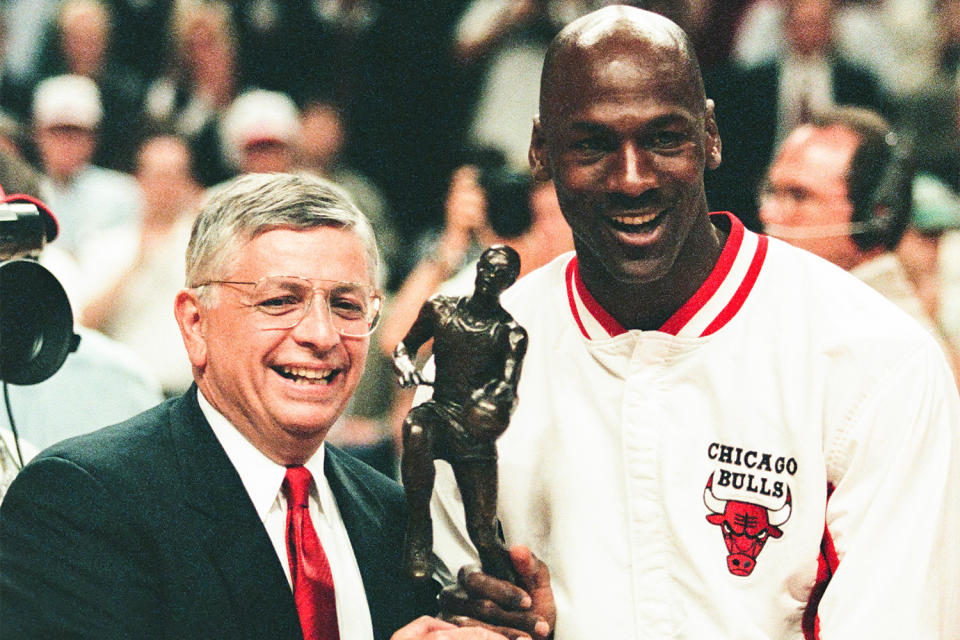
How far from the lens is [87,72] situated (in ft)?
20.3

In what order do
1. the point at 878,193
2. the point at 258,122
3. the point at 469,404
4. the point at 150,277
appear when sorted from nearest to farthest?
1. the point at 469,404
2. the point at 878,193
3. the point at 150,277
4. the point at 258,122

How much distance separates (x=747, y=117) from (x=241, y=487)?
289 centimetres

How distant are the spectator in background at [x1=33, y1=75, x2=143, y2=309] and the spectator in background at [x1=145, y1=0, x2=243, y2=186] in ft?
1.07

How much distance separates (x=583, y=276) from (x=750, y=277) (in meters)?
0.29

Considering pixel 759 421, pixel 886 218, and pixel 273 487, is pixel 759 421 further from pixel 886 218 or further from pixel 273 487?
pixel 886 218

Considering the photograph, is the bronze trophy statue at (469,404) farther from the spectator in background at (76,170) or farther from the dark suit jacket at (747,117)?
the spectator in background at (76,170)

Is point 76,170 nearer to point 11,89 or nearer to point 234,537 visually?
point 11,89

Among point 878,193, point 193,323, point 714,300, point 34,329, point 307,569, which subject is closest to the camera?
point 714,300

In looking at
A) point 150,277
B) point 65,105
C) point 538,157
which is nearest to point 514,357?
point 538,157

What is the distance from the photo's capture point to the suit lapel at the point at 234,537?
7.29ft

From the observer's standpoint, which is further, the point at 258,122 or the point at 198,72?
the point at 198,72

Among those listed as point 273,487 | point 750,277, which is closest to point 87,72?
point 273,487

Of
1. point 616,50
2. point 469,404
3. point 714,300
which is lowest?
point 469,404

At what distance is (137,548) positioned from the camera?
85.9 inches
